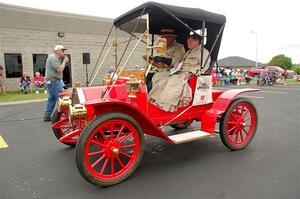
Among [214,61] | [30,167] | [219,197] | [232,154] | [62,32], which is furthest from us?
[62,32]

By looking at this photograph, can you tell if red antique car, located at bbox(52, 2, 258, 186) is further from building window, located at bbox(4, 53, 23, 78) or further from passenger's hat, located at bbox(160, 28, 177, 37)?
building window, located at bbox(4, 53, 23, 78)

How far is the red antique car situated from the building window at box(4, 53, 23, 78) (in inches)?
498

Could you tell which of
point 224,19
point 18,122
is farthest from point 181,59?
point 18,122

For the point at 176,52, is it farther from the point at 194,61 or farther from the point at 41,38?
the point at 41,38

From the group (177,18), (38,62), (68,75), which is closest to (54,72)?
(177,18)

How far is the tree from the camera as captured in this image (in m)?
55.4

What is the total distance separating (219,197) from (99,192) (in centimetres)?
120

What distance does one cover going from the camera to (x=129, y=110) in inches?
108

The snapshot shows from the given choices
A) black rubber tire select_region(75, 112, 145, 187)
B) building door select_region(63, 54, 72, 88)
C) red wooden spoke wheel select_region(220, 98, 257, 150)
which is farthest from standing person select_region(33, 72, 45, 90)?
black rubber tire select_region(75, 112, 145, 187)

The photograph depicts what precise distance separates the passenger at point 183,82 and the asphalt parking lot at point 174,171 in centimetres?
75

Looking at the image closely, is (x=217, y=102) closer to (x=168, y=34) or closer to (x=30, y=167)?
(x=168, y=34)

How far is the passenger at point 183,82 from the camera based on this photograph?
3408 millimetres

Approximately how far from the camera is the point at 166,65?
3785mm

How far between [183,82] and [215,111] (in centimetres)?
63
